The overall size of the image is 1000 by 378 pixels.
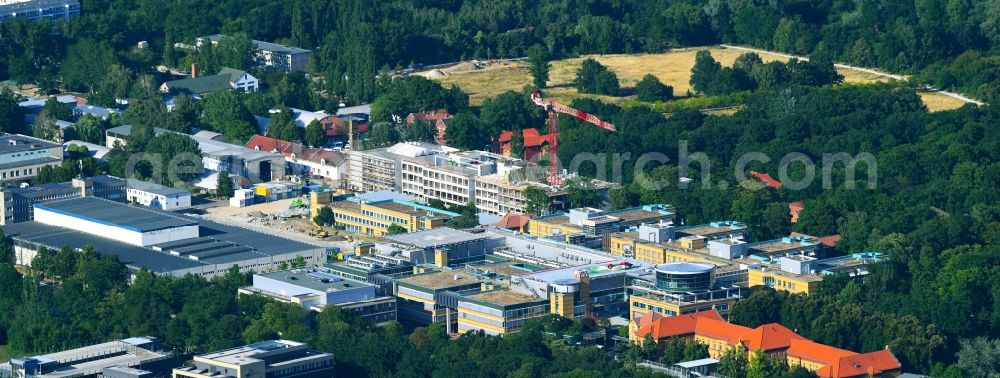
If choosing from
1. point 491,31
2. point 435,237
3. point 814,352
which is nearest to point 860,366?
point 814,352

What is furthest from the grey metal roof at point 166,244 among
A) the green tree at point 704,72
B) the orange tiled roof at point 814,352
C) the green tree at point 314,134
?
the green tree at point 704,72

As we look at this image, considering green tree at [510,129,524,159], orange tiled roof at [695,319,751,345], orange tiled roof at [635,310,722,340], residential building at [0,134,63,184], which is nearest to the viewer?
orange tiled roof at [695,319,751,345]

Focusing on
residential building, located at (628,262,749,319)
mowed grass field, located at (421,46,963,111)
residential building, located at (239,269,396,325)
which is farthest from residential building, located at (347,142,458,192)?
residential building, located at (628,262,749,319)

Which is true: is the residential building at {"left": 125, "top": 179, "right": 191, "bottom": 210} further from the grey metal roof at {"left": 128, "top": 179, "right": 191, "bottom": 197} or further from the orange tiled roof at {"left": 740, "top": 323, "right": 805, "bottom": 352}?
the orange tiled roof at {"left": 740, "top": 323, "right": 805, "bottom": 352}

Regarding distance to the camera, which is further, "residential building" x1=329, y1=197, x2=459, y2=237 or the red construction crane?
Answer: the red construction crane

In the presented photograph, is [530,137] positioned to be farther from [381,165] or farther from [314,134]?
[314,134]

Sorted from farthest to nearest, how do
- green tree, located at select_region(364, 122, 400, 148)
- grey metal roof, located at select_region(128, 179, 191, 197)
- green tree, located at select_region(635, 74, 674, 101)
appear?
green tree, located at select_region(635, 74, 674, 101), green tree, located at select_region(364, 122, 400, 148), grey metal roof, located at select_region(128, 179, 191, 197)

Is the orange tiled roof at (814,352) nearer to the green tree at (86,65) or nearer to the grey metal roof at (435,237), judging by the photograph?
the grey metal roof at (435,237)
